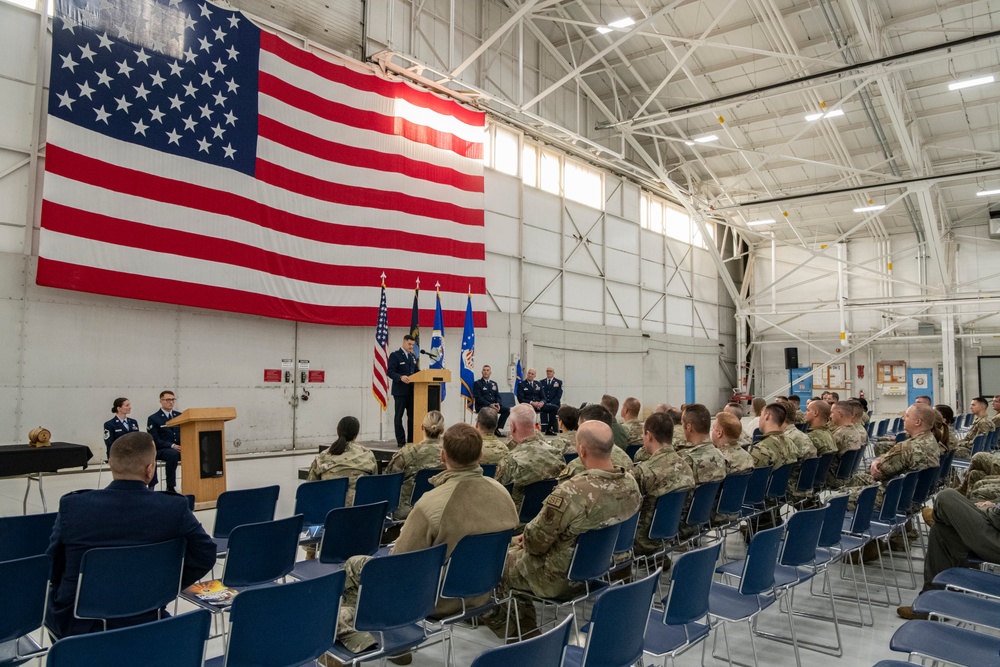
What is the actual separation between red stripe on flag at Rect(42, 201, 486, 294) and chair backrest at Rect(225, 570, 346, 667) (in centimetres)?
749

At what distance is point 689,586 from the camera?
8.58ft

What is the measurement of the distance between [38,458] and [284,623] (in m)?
4.94

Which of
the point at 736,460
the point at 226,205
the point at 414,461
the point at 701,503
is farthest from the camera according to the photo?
the point at 226,205

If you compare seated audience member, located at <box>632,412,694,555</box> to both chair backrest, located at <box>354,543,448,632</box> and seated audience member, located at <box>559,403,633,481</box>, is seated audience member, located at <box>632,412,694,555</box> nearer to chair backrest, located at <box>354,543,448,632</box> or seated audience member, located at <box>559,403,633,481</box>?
seated audience member, located at <box>559,403,633,481</box>

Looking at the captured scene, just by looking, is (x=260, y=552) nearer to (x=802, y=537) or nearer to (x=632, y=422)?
(x=802, y=537)

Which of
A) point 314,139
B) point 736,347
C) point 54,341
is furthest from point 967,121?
point 54,341

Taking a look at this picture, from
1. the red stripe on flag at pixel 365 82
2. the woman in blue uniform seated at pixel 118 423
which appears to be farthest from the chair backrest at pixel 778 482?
the red stripe on flag at pixel 365 82

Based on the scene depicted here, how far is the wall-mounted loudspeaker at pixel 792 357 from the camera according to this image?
869 inches

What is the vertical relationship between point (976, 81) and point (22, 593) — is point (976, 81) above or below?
above

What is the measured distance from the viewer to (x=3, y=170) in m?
7.84

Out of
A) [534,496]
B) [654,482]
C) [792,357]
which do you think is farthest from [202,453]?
[792,357]

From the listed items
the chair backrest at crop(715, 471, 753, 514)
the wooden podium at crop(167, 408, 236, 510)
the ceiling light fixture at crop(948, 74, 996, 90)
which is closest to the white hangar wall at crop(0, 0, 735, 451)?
the wooden podium at crop(167, 408, 236, 510)

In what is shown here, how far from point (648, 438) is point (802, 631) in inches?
55.7

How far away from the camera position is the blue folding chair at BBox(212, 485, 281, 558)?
3.94 m
